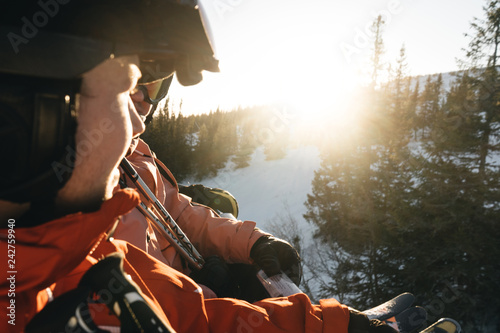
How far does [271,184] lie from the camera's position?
24.8 metres

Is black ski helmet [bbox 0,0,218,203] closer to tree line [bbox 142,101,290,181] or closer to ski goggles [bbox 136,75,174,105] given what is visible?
ski goggles [bbox 136,75,174,105]

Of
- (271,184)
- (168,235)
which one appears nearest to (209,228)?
(168,235)

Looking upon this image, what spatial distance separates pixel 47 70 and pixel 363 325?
5.34 ft

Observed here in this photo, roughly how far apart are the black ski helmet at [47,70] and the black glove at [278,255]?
5.98 feet

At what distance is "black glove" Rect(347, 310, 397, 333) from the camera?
134 cm

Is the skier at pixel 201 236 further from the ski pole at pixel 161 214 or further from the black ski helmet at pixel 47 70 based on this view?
the black ski helmet at pixel 47 70

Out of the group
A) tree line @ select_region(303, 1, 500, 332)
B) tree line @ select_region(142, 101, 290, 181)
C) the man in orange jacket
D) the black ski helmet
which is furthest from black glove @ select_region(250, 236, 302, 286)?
tree line @ select_region(142, 101, 290, 181)

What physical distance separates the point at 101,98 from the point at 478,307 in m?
9.63

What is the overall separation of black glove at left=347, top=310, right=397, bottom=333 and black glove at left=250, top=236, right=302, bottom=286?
0.95 metres

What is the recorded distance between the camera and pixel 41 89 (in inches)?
29.2

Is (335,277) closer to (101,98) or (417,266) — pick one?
(417,266)

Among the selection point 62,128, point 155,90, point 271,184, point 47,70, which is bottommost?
point 271,184

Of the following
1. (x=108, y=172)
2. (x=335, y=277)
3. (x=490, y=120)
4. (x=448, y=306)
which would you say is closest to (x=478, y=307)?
(x=448, y=306)

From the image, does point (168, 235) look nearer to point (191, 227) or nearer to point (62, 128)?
point (191, 227)
